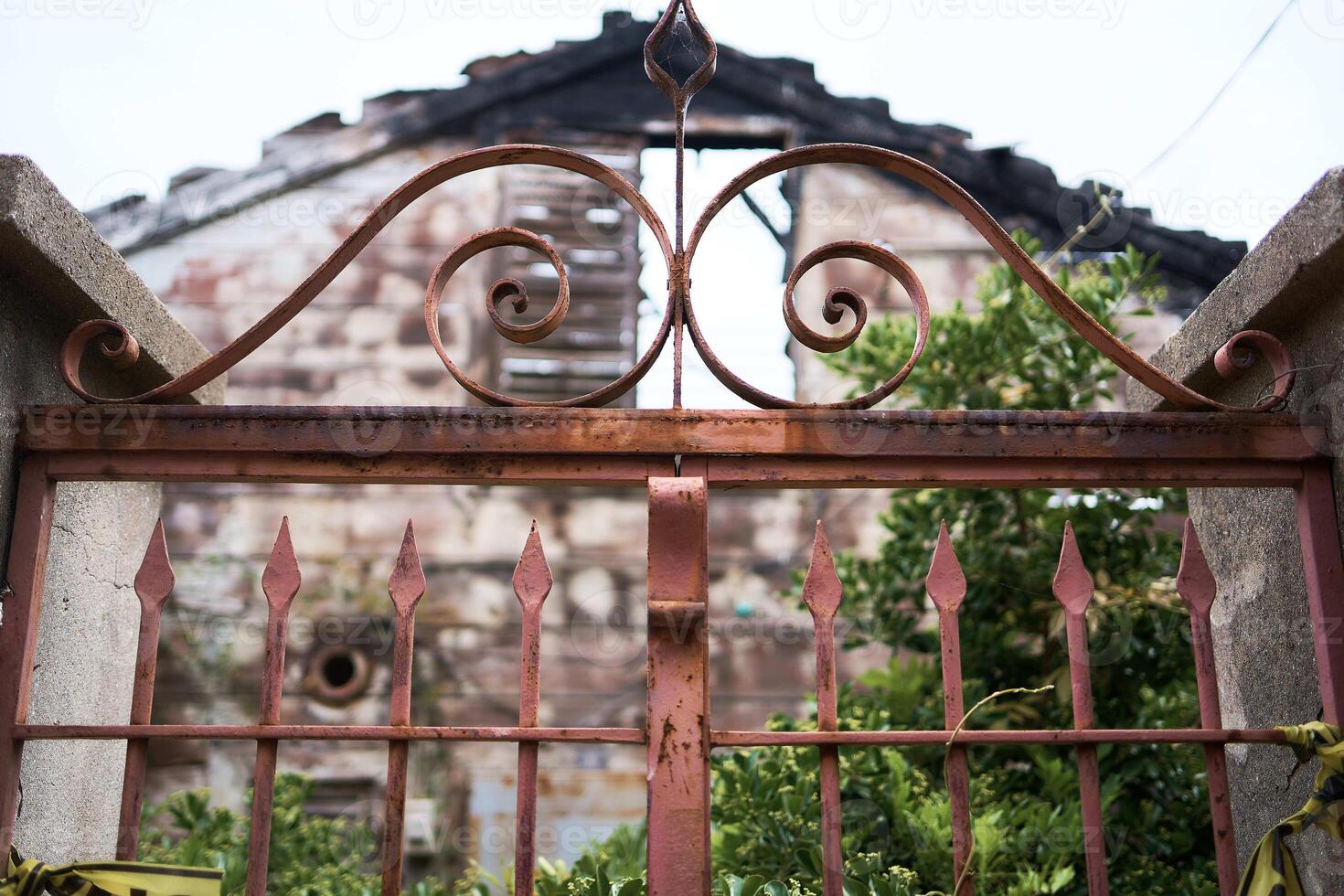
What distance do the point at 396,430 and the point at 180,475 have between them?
0.34 m

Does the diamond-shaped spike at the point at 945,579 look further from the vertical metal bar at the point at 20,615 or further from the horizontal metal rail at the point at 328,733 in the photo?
the vertical metal bar at the point at 20,615

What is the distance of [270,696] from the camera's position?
1801mm

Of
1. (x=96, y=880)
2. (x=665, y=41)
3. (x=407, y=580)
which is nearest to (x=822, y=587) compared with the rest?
(x=407, y=580)

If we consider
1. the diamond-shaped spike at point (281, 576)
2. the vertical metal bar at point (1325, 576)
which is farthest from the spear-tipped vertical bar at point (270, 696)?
the vertical metal bar at point (1325, 576)

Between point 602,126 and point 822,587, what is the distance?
5.22m

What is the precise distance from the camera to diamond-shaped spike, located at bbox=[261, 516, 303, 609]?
1828 millimetres

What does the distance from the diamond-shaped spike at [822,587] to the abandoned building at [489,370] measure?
12.3ft

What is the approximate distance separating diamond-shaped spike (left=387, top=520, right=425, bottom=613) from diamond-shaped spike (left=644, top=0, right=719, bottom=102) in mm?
836

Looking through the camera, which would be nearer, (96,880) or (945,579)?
(96,880)

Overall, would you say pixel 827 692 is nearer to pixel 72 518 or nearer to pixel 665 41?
pixel 665 41

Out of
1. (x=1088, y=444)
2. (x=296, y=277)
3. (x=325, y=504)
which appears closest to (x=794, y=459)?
(x=1088, y=444)

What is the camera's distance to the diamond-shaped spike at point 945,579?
1.84 metres

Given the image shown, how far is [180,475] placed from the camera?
186cm

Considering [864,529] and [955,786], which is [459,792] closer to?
[864,529]
